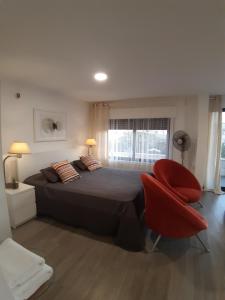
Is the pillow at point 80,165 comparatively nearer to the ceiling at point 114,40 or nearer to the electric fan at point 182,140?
the ceiling at point 114,40

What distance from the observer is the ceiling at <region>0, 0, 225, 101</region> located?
124 centimetres

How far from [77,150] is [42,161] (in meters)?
1.19

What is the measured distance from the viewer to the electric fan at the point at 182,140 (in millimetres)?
4059

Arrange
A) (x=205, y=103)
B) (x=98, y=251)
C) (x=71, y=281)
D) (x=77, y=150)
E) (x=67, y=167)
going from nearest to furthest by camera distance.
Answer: (x=71, y=281), (x=98, y=251), (x=67, y=167), (x=205, y=103), (x=77, y=150)

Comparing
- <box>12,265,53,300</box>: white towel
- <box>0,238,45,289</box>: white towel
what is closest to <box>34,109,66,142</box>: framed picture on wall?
<box>0,238,45,289</box>: white towel

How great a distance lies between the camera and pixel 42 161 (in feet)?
11.6

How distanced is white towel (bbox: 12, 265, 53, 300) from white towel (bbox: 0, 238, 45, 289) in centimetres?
3

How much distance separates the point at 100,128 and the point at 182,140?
84.8 inches

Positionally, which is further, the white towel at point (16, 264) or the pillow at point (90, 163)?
the pillow at point (90, 163)

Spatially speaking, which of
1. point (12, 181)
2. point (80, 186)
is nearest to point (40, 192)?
point (12, 181)

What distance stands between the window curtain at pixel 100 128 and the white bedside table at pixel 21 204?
97.0 inches

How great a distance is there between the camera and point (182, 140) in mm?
4074

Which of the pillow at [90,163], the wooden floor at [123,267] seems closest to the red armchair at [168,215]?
Answer: the wooden floor at [123,267]

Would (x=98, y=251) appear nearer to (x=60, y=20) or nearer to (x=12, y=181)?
(x=12, y=181)
